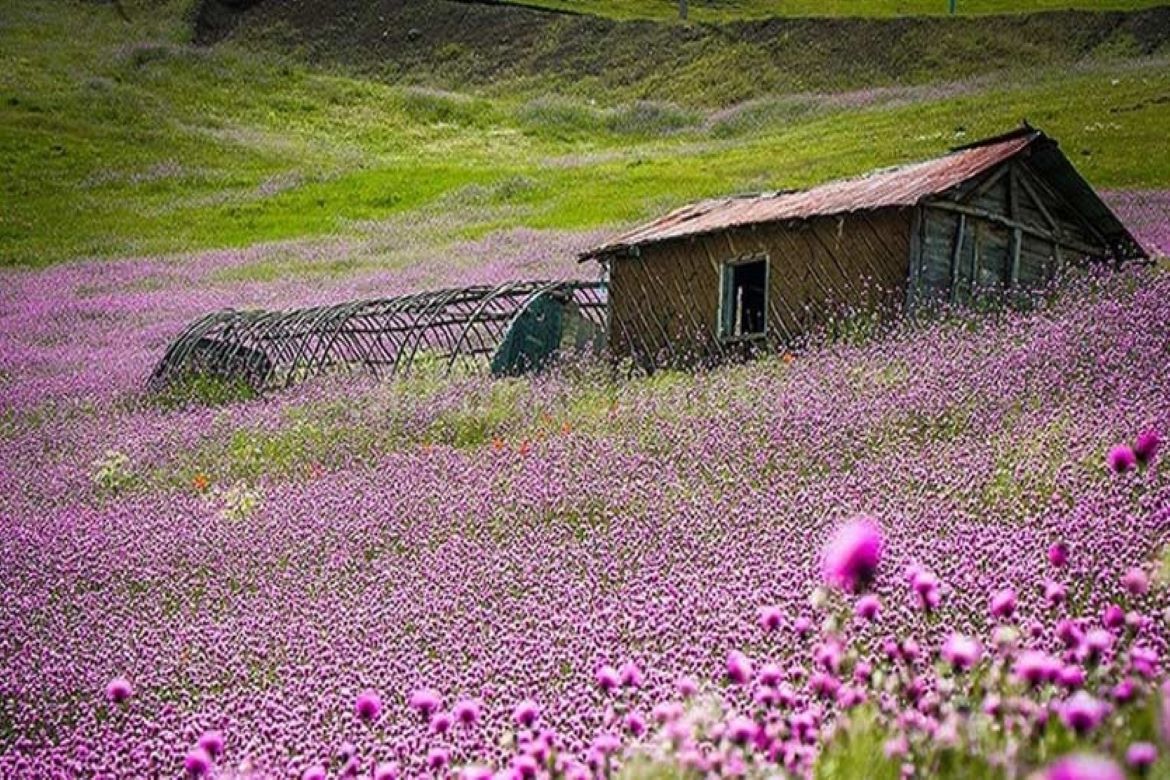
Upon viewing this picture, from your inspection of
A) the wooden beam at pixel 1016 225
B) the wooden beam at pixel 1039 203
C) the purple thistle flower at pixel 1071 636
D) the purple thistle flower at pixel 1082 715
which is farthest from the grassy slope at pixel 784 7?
the purple thistle flower at pixel 1082 715

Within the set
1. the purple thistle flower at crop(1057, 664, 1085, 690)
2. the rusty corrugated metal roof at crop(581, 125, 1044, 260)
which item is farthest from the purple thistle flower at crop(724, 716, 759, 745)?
the rusty corrugated metal roof at crop(581, 125, 1044, 260)

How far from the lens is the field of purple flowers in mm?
3209

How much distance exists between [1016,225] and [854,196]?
7.77ft

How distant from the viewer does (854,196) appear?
56.7 ft

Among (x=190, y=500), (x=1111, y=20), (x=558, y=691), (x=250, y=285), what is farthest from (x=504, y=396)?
(x=1111, y=20)

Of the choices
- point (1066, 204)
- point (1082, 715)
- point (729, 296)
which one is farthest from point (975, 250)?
point (1082, 715)

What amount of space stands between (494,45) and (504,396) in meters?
58.4

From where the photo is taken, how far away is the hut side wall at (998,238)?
1650 centimetres

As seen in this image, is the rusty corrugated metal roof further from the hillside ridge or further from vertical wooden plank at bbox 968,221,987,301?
the hillside ridge

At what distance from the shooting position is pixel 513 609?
22.9 feet

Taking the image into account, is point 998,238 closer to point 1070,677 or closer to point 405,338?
point 405,338

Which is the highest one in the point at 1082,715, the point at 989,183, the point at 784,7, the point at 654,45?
the point at 784,7

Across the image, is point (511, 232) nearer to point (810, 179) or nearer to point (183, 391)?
point (810, 179)

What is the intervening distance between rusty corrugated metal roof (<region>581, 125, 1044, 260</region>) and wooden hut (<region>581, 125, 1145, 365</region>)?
0.04 metres
